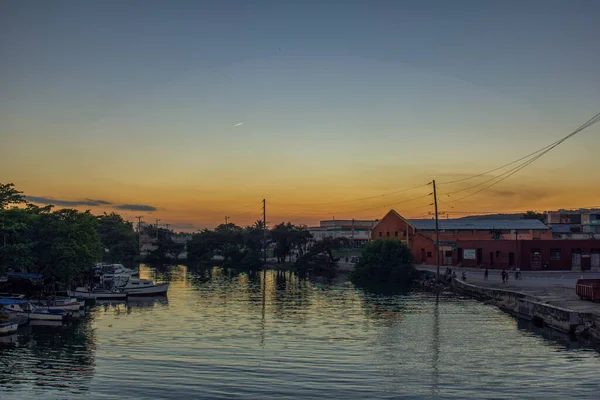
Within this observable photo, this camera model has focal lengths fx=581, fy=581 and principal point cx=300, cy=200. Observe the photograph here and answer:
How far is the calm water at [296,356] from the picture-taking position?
90.6ft

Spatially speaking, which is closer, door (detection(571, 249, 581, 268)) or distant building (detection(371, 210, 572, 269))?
distant building (detection(371, 210, 572, 269))

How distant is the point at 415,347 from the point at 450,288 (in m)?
44.1

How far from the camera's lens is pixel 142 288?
2901 inches

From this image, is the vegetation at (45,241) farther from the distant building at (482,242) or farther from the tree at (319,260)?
the tree at (319,260)

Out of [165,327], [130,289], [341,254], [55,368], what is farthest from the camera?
[341,254]

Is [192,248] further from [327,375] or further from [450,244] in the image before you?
[327,375]

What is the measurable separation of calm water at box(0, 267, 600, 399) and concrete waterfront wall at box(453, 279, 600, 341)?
1.54 m

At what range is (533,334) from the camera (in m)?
44.1

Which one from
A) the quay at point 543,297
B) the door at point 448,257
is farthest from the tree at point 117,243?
the quay at point 543,297

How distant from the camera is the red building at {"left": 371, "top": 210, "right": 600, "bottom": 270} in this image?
87.9 metres

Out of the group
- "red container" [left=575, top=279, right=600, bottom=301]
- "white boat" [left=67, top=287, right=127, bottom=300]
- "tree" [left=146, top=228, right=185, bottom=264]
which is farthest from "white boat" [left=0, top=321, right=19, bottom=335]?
"tree" [left=146, top=228, right=185, bottom=264]

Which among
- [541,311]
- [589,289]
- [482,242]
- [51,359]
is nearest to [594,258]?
[482,242]

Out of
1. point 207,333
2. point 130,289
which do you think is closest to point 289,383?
point 207,333

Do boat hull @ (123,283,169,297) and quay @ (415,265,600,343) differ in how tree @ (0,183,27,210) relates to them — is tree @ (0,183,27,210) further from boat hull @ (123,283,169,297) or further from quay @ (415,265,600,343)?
quay @ (415,265,600,343)
